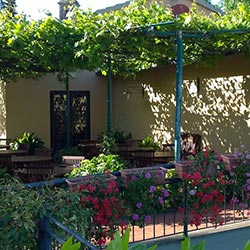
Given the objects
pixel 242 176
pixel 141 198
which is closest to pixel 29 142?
pixel 242 176

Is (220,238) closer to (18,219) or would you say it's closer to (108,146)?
(18,219)

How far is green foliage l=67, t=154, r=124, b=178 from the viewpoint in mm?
6580

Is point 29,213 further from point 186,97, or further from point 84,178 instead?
point 186,97

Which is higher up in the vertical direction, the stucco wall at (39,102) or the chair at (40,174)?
the stucco wall at (39,102)

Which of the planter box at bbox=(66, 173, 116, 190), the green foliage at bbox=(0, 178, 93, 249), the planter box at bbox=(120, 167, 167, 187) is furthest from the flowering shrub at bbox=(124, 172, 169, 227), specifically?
the green foliage at bbox=(0, 178, 93, 249)

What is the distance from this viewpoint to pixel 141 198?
4480 millimetres

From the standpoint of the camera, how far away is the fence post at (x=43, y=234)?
291cm

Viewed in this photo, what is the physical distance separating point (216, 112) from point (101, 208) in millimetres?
5816

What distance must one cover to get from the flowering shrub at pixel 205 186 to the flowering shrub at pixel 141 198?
0.43 m

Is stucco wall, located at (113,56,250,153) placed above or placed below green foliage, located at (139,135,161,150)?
above

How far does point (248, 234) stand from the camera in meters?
5.15

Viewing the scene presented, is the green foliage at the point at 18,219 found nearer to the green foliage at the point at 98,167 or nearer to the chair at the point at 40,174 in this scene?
the green foliage at the point at 98,167

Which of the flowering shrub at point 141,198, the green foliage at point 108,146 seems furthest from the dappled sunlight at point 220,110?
the flowering shrub at point 141,198

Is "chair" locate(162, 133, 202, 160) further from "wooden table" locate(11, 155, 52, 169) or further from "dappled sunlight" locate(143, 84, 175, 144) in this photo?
"wooden table" locate(11, 155, 52, 169)
